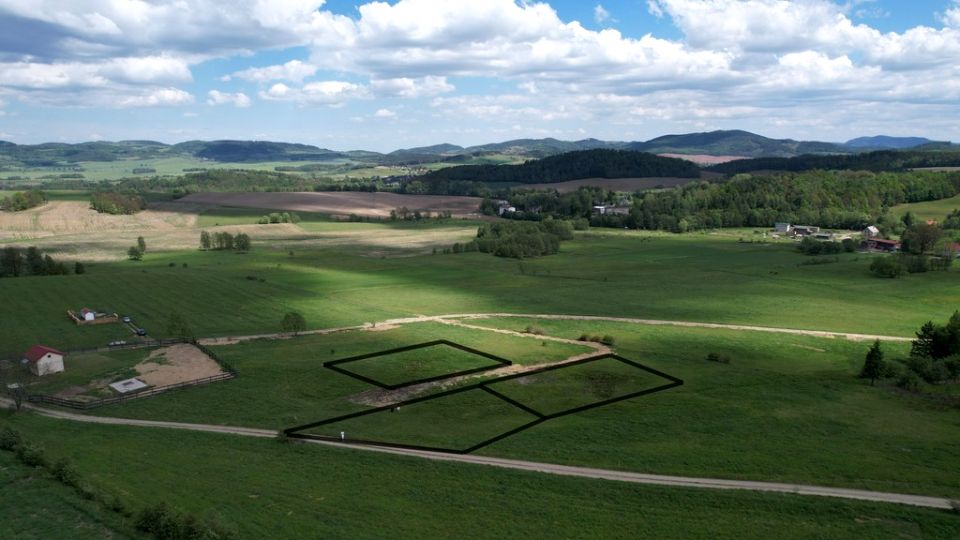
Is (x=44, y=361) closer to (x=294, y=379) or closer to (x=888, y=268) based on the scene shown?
(x=294, y=379)

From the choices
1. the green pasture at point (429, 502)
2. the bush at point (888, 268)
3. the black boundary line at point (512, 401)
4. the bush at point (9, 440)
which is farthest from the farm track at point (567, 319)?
the bush at point (888, 268)

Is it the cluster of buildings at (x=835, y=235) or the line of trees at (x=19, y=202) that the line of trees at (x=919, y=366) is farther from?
the line of trees at (x=19, y=202)

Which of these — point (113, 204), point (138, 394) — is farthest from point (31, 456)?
point (113, 204)

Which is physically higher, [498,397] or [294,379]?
[294,379]

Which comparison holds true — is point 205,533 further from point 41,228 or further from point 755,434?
point 41,228

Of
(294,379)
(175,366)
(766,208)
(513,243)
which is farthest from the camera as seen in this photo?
(766,208)

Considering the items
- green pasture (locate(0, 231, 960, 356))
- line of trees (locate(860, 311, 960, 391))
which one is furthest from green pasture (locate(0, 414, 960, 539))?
green pasture (locate(0, 231, 960, 356))

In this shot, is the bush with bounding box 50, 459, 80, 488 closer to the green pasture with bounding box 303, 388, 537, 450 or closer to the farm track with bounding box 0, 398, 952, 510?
Result: the farm track with bounding box 0, 398, 952, 510
